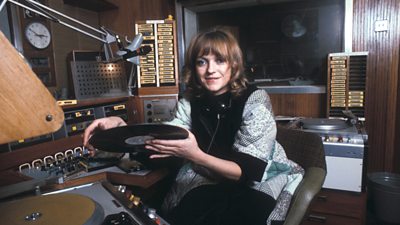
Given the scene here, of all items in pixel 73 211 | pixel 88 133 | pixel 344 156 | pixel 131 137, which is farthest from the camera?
pixel 344 156

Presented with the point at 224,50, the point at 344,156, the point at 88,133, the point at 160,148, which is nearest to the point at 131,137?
the point at 160,148

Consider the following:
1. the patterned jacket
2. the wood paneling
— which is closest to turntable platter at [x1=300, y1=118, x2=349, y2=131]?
the wood paneling

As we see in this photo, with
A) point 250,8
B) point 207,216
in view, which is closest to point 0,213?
point 207,216

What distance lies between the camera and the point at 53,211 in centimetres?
73

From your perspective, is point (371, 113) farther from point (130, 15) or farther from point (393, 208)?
point (130, 15)

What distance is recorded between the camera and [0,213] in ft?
2.41

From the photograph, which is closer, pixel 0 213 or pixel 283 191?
pixel 0 213

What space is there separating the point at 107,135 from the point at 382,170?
2058 millimetres

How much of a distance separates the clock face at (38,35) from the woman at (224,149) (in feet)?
3.67

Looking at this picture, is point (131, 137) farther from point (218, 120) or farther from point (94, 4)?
point (94, 4)

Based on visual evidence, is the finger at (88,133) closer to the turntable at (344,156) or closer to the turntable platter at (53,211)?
the turntable platter at (53,211)

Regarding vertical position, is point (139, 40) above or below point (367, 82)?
above

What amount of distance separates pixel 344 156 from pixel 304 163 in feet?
1.78

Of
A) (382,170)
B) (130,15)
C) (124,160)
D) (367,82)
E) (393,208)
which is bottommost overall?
(393,208)
